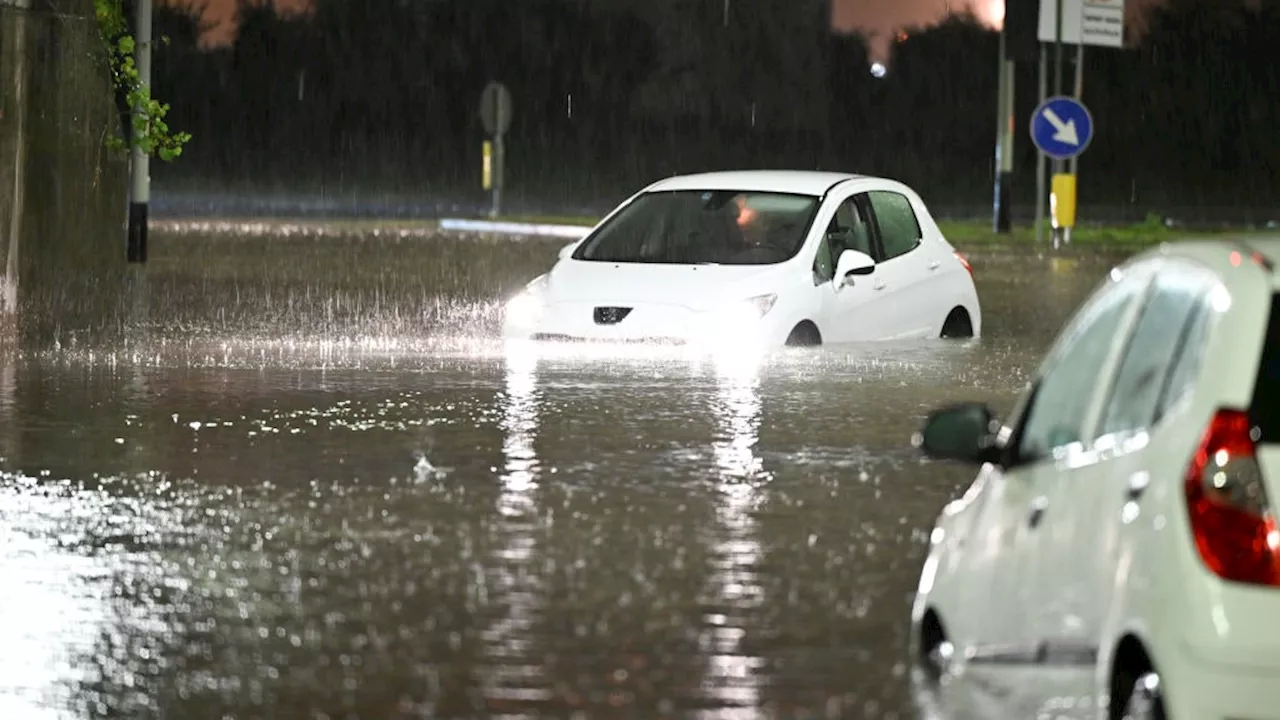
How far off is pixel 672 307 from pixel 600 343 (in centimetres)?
51

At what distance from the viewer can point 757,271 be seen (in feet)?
63.9

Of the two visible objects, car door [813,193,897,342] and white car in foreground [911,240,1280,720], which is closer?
white car in foreground [911,240,1280,720]

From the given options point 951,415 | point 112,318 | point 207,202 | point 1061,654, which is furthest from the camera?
point 207,202

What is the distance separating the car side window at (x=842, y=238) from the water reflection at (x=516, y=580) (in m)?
3.91

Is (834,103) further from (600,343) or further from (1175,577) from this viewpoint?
(1175,577)

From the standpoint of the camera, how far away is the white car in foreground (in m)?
5.58

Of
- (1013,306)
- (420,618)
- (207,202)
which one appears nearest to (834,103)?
(207,202)

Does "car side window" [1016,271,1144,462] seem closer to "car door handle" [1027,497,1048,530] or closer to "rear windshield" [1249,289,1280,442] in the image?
"car door handle" [1027,497,1048,530]

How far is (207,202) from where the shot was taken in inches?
2491

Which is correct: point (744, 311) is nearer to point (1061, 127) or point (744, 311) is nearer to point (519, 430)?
point (519, 430)

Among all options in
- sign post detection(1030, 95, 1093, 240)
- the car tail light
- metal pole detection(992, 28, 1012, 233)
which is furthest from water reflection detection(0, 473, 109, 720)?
metal pole detection(992, 28, 1012, 233)

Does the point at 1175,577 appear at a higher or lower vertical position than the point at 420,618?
higher

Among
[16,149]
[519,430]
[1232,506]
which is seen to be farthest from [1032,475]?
[16,149]

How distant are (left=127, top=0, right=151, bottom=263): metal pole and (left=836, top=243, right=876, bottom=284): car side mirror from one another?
11462mm
